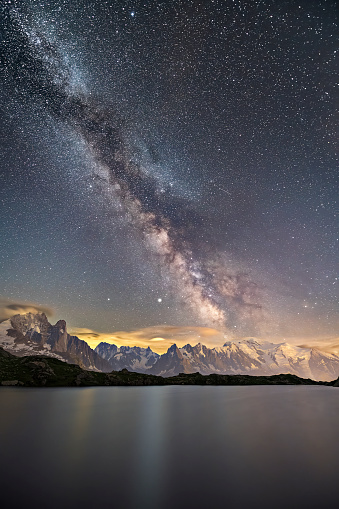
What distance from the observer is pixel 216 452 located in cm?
2683

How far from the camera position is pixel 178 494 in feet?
54.1

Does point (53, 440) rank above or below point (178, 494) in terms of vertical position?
below

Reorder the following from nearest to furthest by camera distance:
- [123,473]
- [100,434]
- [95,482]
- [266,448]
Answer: [95,482] → [123,473] → [266,448] → [100,434]

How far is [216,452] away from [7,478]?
19.6 m

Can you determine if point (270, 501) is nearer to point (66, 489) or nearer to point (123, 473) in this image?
point (123, 473)

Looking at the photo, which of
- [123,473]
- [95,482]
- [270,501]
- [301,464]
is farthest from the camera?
[301,464]

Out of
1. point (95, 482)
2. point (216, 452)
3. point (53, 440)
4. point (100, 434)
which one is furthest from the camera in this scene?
point (100, 434)

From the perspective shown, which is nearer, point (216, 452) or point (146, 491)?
point (146, 491)

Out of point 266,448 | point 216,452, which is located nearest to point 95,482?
point 216,452

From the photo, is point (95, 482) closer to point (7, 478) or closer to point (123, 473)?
point (123, 473)

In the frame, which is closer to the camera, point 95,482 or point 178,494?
point 178,494

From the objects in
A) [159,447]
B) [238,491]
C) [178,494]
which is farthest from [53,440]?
[238,491]

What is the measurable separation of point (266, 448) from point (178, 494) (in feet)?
57.9

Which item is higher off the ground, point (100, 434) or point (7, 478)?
point (7, 478)
